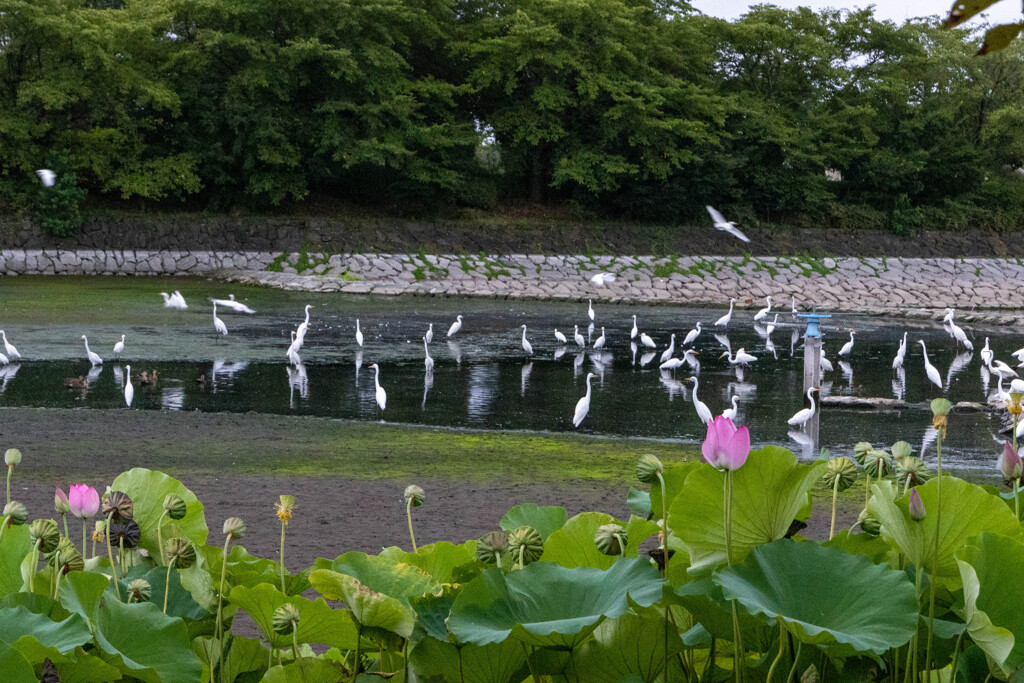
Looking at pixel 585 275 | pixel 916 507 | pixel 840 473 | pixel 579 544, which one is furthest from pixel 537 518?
pixel 585 275

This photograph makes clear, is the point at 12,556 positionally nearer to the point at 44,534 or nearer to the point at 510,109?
the point at 44,534

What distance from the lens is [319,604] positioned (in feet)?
5.89

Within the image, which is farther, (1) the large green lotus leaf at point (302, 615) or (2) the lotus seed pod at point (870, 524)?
(2) the lotus seed pod at point (870, 524)

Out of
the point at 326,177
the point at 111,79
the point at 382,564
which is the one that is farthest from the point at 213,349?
the point at 326,177

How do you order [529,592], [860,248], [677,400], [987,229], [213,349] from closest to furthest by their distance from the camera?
[529,592]
[677,400]
[213,349]
[860,248]
[987,229]

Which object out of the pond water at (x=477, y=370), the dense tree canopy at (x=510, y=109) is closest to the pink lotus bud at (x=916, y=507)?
the pond water at (x=477, y=370)

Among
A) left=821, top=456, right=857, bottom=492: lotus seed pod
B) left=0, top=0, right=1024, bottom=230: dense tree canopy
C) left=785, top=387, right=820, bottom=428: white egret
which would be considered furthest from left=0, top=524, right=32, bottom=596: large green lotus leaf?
left=0, top=0, right=1024, bottom=230: dense tree canopy

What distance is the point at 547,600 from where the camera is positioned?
1765 mm

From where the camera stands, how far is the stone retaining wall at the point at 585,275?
27.7 meters

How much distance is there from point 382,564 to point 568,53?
118ft

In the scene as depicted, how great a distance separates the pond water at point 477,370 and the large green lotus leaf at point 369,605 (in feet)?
24.2

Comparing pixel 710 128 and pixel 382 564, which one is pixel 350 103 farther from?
pixel 382 564

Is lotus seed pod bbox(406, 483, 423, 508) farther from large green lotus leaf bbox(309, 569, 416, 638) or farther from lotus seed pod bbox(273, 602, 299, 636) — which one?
Result: lotus seed pod bbox(273, 602, 299, 636)

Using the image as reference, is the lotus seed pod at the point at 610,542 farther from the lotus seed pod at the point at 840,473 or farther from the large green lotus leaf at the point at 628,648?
the lotus seed pod at the point at 840,473
